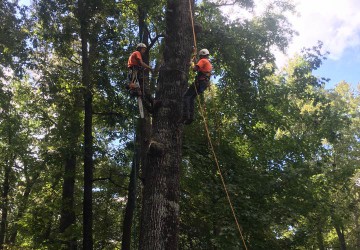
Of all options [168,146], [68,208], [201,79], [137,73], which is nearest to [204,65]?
[201,79]

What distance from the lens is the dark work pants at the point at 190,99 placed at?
524 centimetres

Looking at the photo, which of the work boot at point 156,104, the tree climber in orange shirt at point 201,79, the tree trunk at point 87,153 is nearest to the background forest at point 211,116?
the tree trunk at point 87,153

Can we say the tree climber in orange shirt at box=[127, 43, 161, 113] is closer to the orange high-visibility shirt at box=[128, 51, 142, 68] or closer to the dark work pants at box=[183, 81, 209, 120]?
the orange high-visibility shirt at box=[128, 51, 142, 68]

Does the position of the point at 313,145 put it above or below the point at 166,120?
above

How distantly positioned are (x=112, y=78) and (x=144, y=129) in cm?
254

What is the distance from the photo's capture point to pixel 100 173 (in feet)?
52.5

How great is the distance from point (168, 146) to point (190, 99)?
4.63 feet

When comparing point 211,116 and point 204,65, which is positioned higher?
point 211,116

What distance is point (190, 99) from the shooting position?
5641 mm

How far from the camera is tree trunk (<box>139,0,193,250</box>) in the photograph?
399 cm

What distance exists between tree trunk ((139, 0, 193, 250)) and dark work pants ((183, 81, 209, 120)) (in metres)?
0.35

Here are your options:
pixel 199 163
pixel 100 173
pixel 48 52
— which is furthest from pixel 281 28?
pixel 100 173

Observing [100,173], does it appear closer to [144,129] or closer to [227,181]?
[144,129]

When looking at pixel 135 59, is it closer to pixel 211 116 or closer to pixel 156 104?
pixel 156 104
